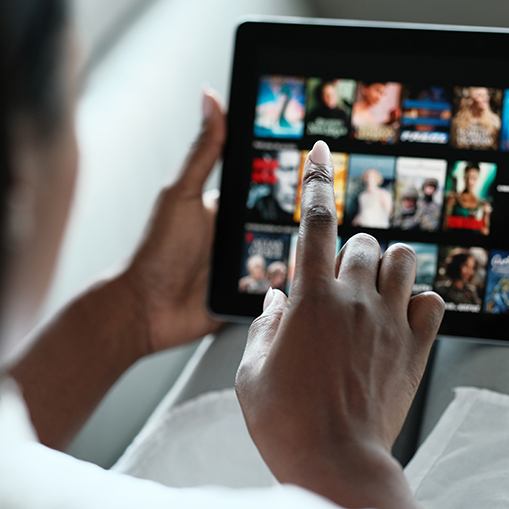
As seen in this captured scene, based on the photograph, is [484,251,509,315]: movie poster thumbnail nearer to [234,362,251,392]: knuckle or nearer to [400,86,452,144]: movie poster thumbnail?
[400,86,452,144]: movie poster thumbnail

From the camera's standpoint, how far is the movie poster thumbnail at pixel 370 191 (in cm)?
80

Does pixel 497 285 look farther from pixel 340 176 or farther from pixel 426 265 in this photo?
pixel 340 176

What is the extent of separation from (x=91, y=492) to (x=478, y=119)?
0.49m

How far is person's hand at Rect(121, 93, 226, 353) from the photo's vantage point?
947 mm

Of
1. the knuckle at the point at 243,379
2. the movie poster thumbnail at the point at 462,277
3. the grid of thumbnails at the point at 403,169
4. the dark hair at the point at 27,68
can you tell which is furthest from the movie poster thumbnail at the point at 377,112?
the dark hair at the point at 27,68

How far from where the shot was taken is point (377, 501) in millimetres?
454

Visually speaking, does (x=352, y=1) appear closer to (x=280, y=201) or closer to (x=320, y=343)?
(x=280, y=201)

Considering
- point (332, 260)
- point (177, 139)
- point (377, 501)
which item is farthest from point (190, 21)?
point (377, 501)

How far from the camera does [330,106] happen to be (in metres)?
0.81

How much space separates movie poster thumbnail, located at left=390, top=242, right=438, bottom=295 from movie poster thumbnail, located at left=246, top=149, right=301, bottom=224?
116 mm

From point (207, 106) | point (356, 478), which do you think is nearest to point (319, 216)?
point (356, 478)

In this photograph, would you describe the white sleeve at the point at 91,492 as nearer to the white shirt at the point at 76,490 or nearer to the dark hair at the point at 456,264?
the white shirt at the point at 76,490

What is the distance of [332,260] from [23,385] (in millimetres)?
436

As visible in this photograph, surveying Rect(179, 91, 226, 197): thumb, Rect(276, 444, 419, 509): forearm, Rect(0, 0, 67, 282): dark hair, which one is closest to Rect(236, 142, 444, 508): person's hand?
Rect(276, 444, 419, 509): forearm
